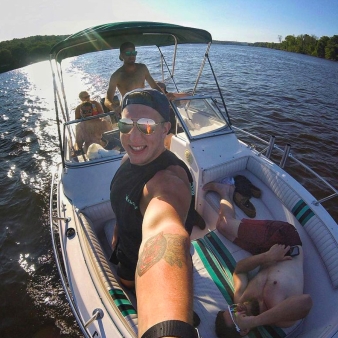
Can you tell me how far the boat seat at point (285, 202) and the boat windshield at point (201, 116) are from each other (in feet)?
2.39

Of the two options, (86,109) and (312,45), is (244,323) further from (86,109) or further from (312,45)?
(312,45)

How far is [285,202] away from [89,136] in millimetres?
3472

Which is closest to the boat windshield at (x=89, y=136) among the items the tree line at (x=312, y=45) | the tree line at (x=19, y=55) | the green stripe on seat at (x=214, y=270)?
the green stripe on seat at (x=214, y=270)

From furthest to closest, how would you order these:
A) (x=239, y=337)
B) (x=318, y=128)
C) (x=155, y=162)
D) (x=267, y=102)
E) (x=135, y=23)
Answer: (x=267, y=102), (x=318, y=128), (x=135, y=23), (x=239, y=337), (x=155, y=162)

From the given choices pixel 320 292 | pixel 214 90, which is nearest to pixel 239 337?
pixel 320 292

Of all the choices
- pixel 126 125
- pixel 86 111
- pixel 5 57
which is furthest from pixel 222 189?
pixel 5 57

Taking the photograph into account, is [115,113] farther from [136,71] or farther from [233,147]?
[233,147]

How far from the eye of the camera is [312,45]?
53.0 metres

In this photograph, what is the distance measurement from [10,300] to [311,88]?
67.3ft

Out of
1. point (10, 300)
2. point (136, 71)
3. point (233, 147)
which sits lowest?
point (10, 300)

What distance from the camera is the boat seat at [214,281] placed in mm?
2104

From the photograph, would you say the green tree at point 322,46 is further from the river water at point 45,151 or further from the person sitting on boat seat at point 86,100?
the person sitting on boat seat at point 86,100

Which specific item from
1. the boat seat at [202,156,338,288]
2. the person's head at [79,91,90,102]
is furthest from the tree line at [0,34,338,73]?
the boat seat at [202,156,338,288]

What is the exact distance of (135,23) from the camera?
3559 mm
